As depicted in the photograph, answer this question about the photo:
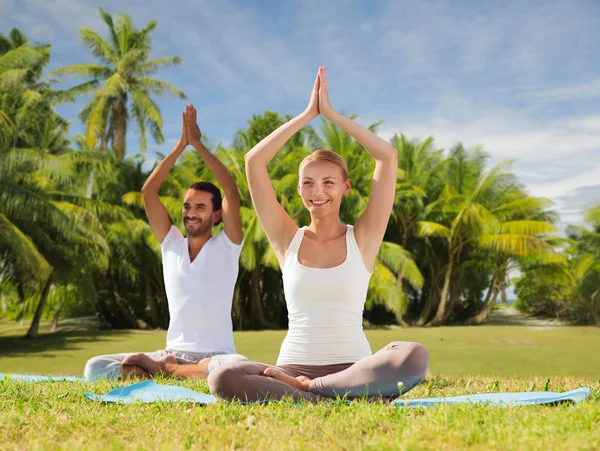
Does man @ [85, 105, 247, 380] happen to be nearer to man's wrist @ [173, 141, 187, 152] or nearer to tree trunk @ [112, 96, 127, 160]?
man's wrist @ [173, 141, 187, 152]

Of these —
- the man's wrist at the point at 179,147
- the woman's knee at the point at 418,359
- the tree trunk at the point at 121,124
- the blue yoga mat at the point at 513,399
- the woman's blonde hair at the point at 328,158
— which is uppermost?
the tree trunk at the point at 121,124

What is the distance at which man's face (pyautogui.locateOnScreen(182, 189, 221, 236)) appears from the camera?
5.27 meters

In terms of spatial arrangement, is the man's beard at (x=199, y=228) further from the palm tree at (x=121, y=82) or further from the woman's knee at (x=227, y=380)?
the palm tree at (x=121, y=82)

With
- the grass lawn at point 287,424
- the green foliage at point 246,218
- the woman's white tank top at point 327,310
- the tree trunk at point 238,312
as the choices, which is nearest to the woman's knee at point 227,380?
the grass lawn at point 287,424

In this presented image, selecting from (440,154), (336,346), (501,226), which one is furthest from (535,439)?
(440,154)

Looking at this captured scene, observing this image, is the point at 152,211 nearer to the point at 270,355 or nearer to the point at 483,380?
the point at 483,380

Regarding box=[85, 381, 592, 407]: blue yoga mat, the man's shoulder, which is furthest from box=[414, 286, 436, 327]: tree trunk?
box=[85, 381, 592, 407]: blue yoga mat

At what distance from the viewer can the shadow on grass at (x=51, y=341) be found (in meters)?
16.9

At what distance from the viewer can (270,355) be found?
47.1 feet

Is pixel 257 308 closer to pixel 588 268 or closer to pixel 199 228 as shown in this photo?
pixel 588 268

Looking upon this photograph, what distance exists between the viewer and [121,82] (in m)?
28.6

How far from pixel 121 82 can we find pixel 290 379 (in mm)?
27386

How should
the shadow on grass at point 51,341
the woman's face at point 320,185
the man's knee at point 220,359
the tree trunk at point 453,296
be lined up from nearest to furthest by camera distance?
the woman's face at point 320,185
the man's knee at point 220,359
the shadow on grass at point 51,341
the tree trunk at point 453,296

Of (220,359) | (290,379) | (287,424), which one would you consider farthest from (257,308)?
(287,424)
